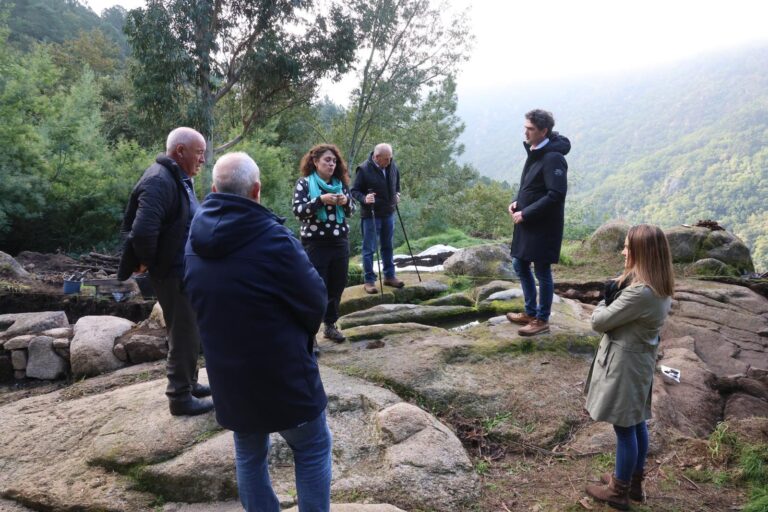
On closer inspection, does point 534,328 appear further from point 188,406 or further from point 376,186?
point 188,406

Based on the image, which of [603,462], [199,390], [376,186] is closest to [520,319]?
[603,462]

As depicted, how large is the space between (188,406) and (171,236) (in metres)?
1.13

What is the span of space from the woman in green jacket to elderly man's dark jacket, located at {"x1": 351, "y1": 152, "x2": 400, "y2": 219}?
11.1 feet

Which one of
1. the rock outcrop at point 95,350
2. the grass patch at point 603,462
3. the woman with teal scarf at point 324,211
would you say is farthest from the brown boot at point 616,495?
the rock outcrop at point 95,350

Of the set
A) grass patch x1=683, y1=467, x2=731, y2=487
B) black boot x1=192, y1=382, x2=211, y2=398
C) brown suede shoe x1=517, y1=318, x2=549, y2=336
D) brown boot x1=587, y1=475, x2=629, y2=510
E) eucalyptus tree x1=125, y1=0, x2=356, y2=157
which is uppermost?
eucalyptus tree x1=125, y1=0, x2=356, y2=157

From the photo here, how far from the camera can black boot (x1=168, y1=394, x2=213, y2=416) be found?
10.8 ft

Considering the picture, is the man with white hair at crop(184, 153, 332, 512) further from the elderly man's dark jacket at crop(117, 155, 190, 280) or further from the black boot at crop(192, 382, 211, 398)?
the black boot at crop(192, 382, 211, 398)

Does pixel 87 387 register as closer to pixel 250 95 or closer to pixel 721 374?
pixel 721 374

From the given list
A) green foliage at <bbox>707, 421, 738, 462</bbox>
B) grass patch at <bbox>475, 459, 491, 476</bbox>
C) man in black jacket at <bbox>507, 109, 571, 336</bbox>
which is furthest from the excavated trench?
green foliage at <bbox>707, 421, 738, 462</bbox>

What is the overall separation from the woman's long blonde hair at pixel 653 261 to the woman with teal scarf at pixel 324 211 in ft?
7.39

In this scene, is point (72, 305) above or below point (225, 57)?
below

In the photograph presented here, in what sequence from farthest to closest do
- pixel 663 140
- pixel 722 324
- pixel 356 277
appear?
pixel 663 140
pixel 356 277
pixel 722 324

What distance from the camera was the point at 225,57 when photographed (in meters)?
14.1

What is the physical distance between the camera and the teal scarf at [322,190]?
13.6ft
